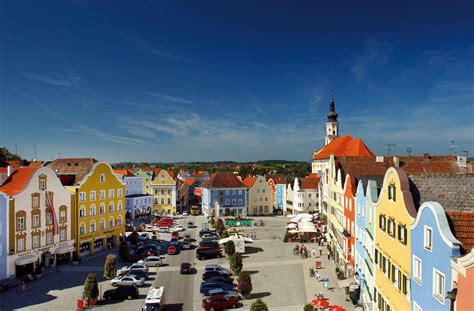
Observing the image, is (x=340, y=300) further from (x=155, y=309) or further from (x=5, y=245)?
(x=5, y=245)

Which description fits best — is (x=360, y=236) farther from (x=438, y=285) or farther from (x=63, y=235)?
(x=63, y=235)

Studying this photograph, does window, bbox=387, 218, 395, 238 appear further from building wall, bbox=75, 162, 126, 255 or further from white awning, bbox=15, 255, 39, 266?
building wall, bbox=75, 162, 126, 255

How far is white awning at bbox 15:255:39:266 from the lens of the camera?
3747cm

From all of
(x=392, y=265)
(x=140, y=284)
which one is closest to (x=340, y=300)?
(x=392, y=265)

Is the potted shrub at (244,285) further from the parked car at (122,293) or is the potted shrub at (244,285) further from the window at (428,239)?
the window at (428,239)

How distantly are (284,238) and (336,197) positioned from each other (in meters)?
15.5

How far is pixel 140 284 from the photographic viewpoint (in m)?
34.7

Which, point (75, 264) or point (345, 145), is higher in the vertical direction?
point (345, 145)

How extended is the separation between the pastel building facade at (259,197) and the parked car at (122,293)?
5583 cm

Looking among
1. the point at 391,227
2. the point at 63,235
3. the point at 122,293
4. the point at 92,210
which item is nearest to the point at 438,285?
the point at 391,227

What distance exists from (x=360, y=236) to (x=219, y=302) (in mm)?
12305

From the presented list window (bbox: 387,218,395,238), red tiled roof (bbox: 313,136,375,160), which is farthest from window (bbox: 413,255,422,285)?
red tiled roof (bbox: 313,136,375,160)

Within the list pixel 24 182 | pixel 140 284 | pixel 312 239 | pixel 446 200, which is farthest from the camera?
pixel 312 239

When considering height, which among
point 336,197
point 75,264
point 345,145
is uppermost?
point 345,145
